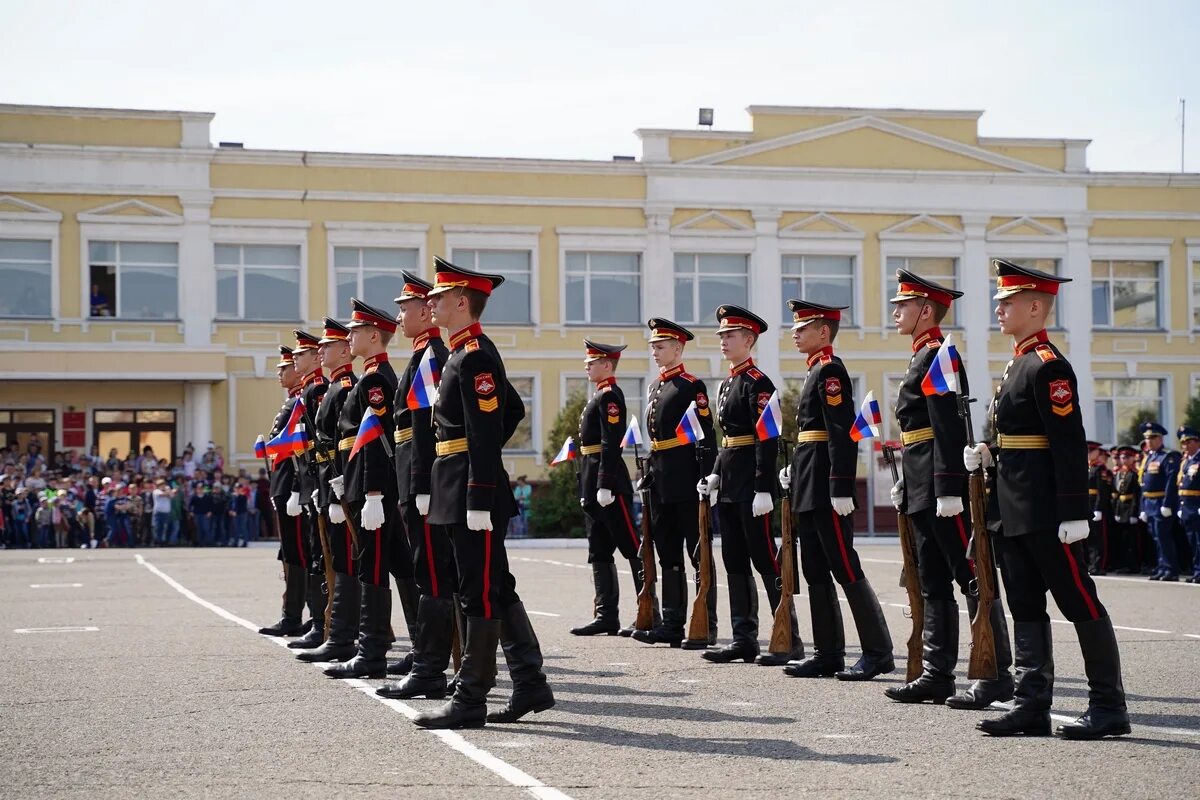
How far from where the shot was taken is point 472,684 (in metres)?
8.29

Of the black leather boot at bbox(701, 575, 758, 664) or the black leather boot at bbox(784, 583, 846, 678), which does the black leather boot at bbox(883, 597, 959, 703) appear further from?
the black leather boot at bbox(701, 575, 758, 664)

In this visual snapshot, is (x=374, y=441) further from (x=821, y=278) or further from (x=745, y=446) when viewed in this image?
(x=821, y=278)

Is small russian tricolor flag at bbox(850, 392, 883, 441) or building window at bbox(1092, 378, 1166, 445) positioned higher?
building window at bbox(1092, 378, 1166, 445)

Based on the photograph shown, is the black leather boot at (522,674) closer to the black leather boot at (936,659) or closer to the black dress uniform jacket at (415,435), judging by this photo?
the black dress uniform jacket at (415,435)

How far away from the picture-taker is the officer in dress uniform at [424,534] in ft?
29.9

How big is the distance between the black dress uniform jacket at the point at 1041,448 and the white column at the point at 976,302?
38067mm

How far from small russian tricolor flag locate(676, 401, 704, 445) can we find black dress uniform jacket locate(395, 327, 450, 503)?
3.53 m

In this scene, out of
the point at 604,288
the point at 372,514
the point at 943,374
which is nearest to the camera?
the point at 943,374

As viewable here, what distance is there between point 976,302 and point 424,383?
38.6 metres

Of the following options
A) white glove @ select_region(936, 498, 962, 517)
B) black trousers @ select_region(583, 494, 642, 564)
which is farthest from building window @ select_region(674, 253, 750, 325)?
white glove @ select_region(936, 498, 962, 517)

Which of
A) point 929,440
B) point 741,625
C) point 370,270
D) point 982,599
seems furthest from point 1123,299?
point 982,599

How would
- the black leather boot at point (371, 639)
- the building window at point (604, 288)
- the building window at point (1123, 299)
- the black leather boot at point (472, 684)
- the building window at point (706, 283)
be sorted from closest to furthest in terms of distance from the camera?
the black leather boot at point (472, 684)
the black leather boot at point (371, 639)
the building window at point (604, 288)
the building window at point (706, 283)
the building window at point (1123, 299)

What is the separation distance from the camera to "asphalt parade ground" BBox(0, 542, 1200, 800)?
6785 millimetres

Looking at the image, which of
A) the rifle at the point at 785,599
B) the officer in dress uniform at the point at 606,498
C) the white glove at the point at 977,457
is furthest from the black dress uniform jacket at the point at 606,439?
the white glove at the point at 977,457
